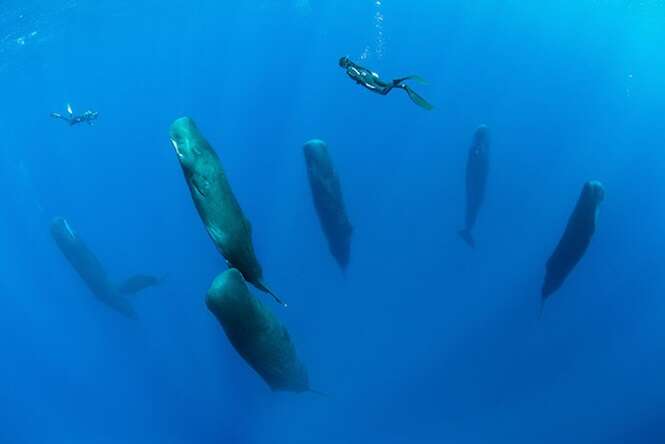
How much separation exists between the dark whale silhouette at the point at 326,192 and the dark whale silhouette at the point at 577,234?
3.08 m

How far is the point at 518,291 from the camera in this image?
12203 mm

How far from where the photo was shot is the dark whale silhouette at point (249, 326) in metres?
3.55

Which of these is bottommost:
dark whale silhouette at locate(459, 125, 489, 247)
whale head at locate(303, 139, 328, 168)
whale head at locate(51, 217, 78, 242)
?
whale head at locate(51, 217, 78, 242)

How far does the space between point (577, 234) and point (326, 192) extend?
11.6ft

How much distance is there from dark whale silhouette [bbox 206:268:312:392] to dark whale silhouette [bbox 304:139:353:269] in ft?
10.0

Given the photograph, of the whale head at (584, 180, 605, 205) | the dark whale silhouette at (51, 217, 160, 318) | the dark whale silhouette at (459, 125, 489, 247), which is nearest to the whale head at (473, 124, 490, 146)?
the dark whale silhouette at (459, 125, 489, 247)

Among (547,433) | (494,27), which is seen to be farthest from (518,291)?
(494,27)

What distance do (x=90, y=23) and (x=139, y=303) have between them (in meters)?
16.8

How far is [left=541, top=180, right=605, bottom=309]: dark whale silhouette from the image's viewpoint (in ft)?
23.3

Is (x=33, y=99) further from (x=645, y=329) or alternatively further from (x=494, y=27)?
(x=645, y=329)

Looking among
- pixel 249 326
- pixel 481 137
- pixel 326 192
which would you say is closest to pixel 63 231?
pixel 326 192

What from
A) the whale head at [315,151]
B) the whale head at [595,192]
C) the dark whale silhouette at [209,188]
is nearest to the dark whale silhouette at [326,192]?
the whale head at [315,151]

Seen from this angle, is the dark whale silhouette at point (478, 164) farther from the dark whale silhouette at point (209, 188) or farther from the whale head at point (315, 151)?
the dark whale silhouette at point (209, 188)

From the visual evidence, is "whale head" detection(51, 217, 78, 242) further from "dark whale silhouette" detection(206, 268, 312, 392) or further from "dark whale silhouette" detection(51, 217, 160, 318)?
"dark whale silhouette" detection(206, 268, 312, 392)
